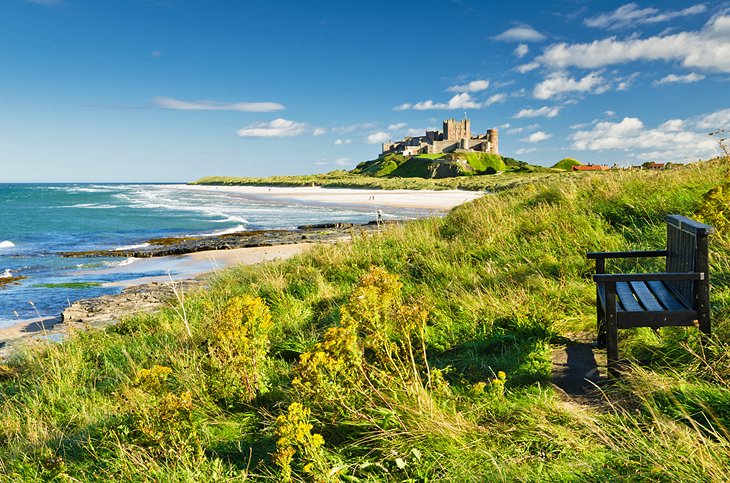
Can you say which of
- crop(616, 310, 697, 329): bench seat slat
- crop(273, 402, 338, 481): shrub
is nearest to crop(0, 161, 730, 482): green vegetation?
crop(273, 402, 338, 481): shrub

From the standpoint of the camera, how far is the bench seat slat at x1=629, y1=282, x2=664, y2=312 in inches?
163

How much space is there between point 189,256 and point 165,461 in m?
19.3

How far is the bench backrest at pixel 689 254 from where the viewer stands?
3.92 metres

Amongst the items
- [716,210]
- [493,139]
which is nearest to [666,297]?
[716,210]

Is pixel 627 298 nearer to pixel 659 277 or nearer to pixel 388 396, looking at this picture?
pixel 659 277

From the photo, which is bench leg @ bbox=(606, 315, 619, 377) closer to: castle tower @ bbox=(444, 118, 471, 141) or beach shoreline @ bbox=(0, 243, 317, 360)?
beach shoreline @ bbox=(0, 243, 317, 360)

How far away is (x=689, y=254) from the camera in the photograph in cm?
421

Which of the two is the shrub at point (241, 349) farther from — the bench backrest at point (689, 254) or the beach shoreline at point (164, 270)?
the bench backrest at point (689, 254)

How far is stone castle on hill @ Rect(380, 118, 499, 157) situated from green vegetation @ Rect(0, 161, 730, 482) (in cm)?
12063

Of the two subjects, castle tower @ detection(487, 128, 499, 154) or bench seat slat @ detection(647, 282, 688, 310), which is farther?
castle tower @ detection(487, 128, 499, 154)

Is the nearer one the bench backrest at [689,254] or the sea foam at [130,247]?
the bench backrest at [689,254]

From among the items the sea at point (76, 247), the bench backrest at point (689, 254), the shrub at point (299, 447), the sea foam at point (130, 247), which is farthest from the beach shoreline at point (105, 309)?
the sea foam at point (130, 247)

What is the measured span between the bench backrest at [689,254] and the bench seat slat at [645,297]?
0.22m

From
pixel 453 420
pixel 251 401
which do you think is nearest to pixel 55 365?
pixel 251 401
